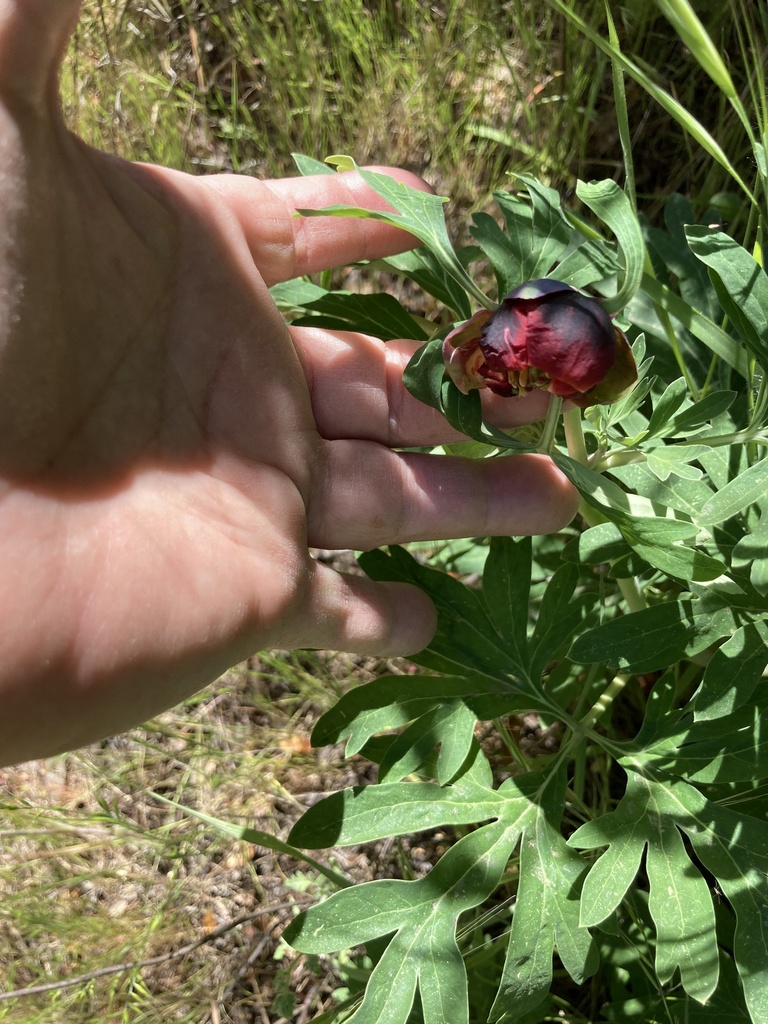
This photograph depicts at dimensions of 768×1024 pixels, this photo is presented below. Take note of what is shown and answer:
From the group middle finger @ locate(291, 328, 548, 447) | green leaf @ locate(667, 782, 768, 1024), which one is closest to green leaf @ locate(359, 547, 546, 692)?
middle finger @ locate(291, 328, 548, 447)

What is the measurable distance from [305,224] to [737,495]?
3.24 ft

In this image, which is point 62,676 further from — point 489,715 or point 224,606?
point 489,715

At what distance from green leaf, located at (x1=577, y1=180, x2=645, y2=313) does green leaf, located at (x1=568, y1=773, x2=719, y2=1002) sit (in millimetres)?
879

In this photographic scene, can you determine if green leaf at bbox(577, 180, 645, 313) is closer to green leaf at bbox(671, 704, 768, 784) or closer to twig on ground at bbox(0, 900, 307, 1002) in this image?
green leaf at bbox(671, 704, 768, 784)

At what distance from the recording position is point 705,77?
2500 mm

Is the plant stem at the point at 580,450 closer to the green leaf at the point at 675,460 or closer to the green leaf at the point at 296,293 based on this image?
the green leaf at the point at 675,460

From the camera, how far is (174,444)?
63.1 inches

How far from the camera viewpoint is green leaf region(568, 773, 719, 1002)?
1.42m

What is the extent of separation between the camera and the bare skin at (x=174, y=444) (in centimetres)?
135

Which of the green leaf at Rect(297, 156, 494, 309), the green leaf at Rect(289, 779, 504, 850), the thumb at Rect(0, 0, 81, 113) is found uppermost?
the thumb at Rect(0, 0, 81, 113)

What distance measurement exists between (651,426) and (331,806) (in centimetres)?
89

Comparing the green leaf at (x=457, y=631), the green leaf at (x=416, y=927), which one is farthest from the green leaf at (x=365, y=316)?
the green leaf at (x=416, y=927)

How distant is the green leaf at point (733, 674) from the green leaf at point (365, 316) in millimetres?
873

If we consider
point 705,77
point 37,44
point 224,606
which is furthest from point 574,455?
point 705,77
